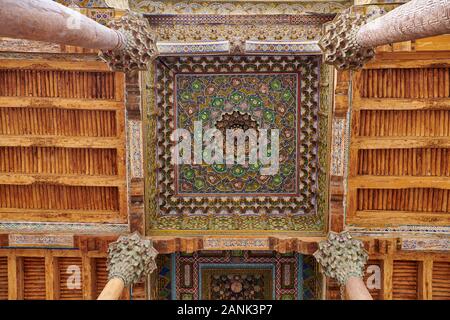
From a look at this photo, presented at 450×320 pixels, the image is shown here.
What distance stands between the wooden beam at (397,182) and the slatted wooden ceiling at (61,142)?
175 inches

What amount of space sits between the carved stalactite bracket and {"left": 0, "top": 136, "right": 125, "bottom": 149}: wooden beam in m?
3.94

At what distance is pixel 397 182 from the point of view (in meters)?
7.02

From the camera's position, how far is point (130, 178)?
7012 millimetres

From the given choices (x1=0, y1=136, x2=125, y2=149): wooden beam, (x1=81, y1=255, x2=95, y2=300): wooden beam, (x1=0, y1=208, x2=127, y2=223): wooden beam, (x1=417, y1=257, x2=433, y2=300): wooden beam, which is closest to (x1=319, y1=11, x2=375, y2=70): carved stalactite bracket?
(x1=0, y1=136, x2=125, y2=149): wooden beam

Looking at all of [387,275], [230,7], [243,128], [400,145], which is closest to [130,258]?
[243,128]

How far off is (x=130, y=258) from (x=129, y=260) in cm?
4

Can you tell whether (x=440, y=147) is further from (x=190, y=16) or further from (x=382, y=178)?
(x=190, y=16)

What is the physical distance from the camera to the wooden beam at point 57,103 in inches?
263

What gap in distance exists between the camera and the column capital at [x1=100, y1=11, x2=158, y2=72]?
547 cm

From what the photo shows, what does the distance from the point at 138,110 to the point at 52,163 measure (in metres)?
2.15

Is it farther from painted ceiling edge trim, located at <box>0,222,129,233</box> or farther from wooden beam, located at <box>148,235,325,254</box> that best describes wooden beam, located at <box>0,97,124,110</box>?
wooden beam, located at <box>148,235,325,254</box>

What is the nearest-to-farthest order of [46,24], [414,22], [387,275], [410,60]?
[46,24] → [414,22] → [410,60] → [387,275]

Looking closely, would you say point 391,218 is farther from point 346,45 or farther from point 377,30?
point 377,30

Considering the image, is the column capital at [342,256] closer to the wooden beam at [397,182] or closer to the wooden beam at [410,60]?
the wooden beam at [397,182]
